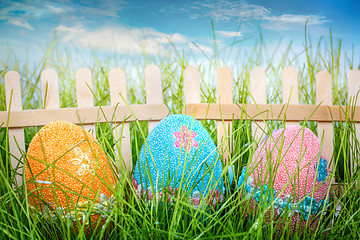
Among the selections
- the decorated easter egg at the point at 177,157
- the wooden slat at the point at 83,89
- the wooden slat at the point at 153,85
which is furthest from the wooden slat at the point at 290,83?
the wooden slat at the point at 83,89

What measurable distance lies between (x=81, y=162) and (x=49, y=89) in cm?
60

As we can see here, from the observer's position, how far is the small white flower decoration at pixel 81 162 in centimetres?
95

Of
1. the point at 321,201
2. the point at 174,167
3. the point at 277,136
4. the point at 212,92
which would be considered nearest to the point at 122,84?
the point at 212,92

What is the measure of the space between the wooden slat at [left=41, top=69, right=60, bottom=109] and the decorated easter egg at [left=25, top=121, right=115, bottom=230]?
0.47 metres

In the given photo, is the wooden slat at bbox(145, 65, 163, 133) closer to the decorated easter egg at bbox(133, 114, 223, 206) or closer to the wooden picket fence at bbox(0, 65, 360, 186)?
the wooden picket fence at bbox(0, 65, 360, 186)

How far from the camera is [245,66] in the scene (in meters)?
1.74

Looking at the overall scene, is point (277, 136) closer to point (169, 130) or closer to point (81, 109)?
point (169, 130)

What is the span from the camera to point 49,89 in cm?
145

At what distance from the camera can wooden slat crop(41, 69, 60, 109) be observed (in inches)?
56.9

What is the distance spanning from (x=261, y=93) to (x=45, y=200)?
1023 millimetres

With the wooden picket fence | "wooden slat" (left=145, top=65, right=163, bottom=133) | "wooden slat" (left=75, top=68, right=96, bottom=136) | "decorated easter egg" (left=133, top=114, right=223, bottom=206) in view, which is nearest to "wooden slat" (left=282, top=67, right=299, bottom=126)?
the wooden picket fence

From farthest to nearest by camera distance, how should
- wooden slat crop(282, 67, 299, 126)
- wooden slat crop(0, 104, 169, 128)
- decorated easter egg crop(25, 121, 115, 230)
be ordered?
wooden slat crop(282, 67, 299, 126), wooden slat crop(0, 104, 169, 128), decorated easter egg crop(25, 121, 115, 230)

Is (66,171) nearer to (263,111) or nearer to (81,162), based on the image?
(81,162)

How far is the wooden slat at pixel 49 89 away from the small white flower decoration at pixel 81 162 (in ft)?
1.81
